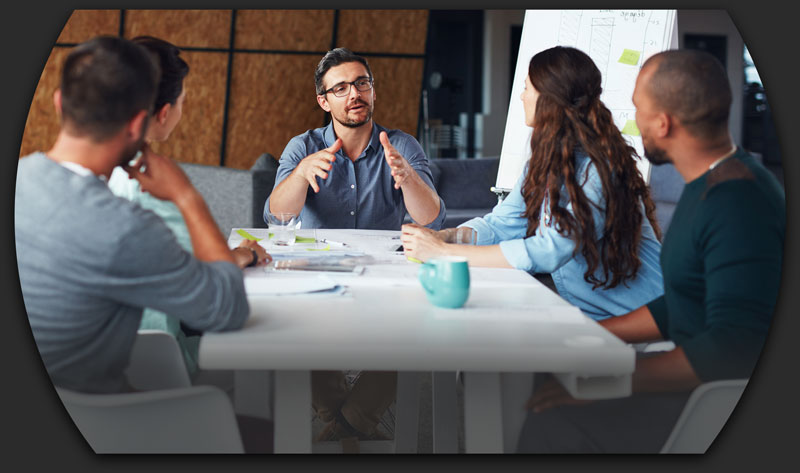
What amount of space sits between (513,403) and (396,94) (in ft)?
2.93

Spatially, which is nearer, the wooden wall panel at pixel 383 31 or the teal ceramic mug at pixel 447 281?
the teal ceramic mug at pixel 447 281

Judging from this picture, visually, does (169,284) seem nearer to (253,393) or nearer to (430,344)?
(253,393)

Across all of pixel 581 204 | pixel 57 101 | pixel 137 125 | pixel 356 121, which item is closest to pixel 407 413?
pixel 581 204

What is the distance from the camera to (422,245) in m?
1.95

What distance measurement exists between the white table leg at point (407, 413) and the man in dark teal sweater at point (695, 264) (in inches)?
10.0

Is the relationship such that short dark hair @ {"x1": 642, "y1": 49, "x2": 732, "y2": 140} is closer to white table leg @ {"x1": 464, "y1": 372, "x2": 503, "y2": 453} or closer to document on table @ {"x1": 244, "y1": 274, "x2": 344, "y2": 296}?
white table leg @ {"x1": 464, "y1": 372, "x2": 503, "y2": 453}

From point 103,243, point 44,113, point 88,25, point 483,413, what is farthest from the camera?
point 88,25

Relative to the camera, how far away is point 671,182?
1.69 metres

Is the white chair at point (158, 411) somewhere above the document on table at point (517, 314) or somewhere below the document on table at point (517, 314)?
below

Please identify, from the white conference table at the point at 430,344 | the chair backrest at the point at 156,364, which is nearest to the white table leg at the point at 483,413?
the white conference table at the point at 430,344

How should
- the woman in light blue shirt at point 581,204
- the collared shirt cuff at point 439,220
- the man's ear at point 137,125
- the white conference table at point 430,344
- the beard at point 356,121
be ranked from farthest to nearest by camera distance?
the collared shirt cuff at point 439,220, the beard at point 356,121, the woman in light blue shirt at point 581,204, the man's ear at point 137,125, the white conference table at point 430,344

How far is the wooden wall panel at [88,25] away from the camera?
1.69m

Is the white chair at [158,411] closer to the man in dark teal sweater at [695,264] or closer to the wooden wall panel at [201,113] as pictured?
the wooden wall panel at [201,113]

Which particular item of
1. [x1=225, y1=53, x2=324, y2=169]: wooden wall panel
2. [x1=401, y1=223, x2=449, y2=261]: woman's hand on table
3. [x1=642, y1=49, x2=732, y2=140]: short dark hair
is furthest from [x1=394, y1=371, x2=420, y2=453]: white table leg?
[x1=642, y1=49, x2=732, y2=140]: short dark hair
